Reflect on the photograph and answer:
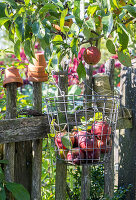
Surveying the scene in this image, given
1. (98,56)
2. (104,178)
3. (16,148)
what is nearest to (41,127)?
(16,148)

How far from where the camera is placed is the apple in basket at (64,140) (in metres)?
1.22

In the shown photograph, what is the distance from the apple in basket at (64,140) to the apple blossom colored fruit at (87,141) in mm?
40

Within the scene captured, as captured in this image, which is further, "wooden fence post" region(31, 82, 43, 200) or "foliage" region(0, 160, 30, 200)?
"wooden fence post" region(31, 82, 43, 200)

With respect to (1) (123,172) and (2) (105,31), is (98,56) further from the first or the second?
(1) (123,172)

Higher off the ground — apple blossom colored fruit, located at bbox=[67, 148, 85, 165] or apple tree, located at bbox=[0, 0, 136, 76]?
apple tree, located at bbox=[0, 0, 136, 76]

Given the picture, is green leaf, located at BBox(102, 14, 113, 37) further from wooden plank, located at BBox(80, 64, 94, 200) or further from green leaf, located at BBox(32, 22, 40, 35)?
wooden plank, located at BBox(80, 64, 94, 200)

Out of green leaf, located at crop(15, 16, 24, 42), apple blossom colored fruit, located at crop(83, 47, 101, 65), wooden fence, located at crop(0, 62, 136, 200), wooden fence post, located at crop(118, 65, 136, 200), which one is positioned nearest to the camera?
green leaf, located at crop(15, 16, 24, 42)

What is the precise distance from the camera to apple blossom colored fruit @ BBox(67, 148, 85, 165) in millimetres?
1229

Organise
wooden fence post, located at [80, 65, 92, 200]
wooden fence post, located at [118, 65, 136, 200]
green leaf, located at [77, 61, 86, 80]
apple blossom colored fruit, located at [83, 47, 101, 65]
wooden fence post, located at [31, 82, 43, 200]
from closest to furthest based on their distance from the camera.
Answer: green leaf, located at [77, 61, 86, 80], apple blossom colored fruit, located at [83, 47, 101, 65], wooden fence post, located at [31, 82, 43, 200], wooden fence post, located at [80, 65, 92, 200], wooden fence post, located at [118, 65, 136, 200]

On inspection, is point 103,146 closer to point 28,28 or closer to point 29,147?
point 29,147

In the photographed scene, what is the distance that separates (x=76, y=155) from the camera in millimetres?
1239

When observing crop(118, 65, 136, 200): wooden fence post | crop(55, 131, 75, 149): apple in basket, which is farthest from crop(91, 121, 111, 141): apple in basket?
crop(118, 65, 136, 200): wooden fence post

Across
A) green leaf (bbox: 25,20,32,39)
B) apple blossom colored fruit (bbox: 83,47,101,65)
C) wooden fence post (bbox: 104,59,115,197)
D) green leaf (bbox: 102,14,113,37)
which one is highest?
green leaf (bbox: 25,20,32,39)

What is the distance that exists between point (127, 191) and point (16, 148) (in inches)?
33.1
